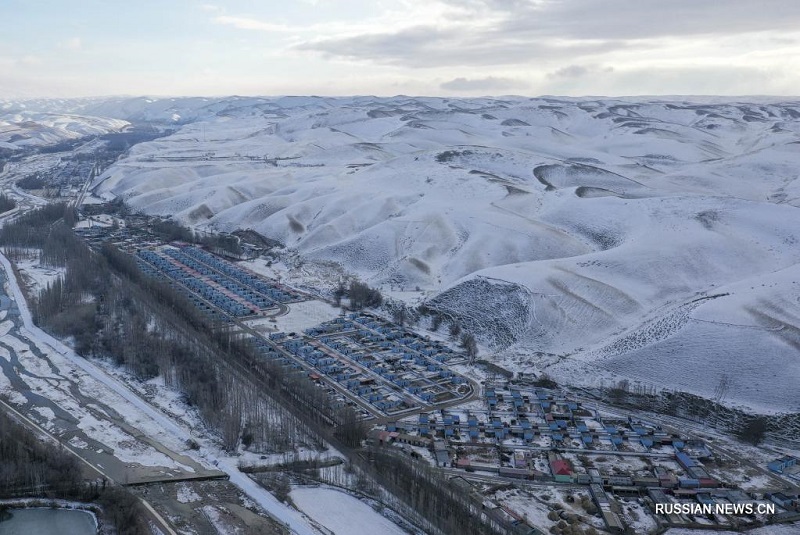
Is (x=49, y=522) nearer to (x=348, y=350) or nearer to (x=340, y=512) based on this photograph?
(x=340, y=512)

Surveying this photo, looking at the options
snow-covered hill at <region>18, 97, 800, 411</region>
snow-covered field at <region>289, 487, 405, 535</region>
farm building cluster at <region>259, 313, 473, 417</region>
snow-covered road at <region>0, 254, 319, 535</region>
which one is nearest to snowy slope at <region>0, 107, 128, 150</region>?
snow-covered hill at <region>18, 97, 800, 411</region>

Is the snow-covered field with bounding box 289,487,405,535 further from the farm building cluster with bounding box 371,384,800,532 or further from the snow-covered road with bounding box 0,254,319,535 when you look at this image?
the farm building cluster with bounding box 371,384,800,532

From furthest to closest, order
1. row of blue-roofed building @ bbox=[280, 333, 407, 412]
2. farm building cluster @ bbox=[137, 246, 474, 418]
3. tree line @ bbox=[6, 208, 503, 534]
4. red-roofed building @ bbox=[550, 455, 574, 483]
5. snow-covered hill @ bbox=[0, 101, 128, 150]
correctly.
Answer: snow-covered hill @ bbox=[0, 101, 128, 150], farm building cluster @ bbox=[137, 246, 474, 418], row of blue-roofed building @ bbox=[280, 333, 407, 412], red-roofed building @ bbox=[550, 455, 574, 483], tree line @ bbox=[6, 208, 503, 534]

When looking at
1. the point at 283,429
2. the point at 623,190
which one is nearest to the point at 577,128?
the point at 623,190

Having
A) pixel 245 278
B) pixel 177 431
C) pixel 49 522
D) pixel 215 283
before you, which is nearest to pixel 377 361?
pixel 177 431

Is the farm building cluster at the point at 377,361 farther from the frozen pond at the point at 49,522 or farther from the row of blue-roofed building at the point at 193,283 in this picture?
the frozen pond at the point at 49,522

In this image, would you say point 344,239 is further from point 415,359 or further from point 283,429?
point 283,429
